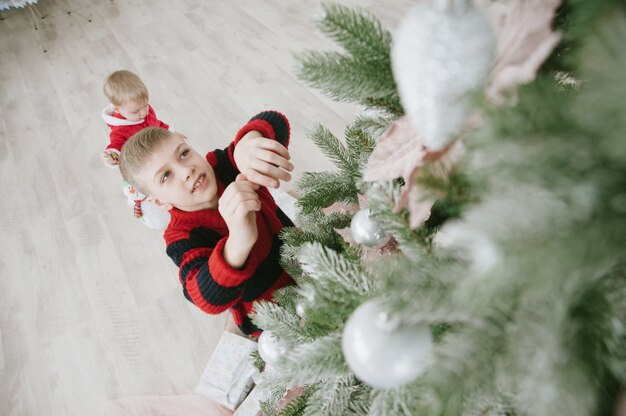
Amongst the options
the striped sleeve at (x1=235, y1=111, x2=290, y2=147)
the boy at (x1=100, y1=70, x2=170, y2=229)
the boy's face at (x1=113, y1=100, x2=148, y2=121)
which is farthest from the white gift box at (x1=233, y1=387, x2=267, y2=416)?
the boy's face at (x1=113, y1=100, x2=148, y2=121)

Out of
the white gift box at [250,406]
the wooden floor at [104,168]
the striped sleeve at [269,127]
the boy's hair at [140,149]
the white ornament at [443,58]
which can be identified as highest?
the white ornament at [443,58]

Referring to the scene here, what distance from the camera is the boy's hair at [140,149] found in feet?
3.09

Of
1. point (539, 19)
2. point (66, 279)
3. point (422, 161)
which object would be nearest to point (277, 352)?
point (422, 161)

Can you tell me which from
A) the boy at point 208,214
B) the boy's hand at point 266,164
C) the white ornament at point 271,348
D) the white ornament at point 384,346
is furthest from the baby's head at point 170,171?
the white ornament at point 384,346

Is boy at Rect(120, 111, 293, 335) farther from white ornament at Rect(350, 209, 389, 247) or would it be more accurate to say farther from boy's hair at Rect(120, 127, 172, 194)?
white ornament at Rect(350, 209, 389, 247)

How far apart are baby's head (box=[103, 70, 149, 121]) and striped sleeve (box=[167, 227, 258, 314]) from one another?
41.5 inches

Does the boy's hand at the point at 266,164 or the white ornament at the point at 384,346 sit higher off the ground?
the white ornament at the point at 384,346

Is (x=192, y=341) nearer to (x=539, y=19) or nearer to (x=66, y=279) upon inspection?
(x=66, y=279)

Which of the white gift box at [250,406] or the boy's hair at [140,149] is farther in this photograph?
the white gift box at [250,406]

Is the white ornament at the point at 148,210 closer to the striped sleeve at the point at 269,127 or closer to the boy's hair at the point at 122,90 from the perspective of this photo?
the boy's hair at the point at 122,90

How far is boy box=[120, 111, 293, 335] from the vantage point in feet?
2.33

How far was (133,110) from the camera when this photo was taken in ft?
5.45

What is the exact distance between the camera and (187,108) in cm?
209

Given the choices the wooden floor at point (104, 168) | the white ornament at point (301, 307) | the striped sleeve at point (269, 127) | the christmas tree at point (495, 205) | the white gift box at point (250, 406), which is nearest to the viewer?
the christmas tree at point (495, 205)
